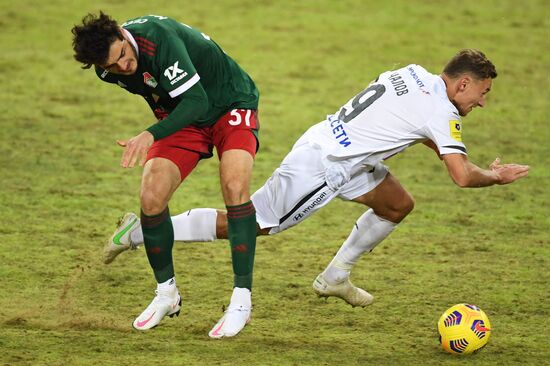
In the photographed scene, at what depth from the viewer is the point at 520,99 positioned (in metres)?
13.6

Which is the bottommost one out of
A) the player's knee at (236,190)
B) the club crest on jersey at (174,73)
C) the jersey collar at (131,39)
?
the player's knee at (236,190)

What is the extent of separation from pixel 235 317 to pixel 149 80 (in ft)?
4.99

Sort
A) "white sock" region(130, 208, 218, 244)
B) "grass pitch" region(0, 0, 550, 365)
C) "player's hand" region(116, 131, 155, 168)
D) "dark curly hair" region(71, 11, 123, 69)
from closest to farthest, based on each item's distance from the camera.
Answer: "player's hand" region(116, 131, 155, 168) < "dark curly hair" region(71, 11, 123, 69) < "grass pitch" region(0, 0, 550, 365) < "white sock" region(130, 208, 218, 244)

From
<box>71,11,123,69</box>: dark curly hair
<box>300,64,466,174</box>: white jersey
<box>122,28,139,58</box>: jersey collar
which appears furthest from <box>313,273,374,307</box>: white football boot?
<box>71,11,123,69</box>: dark curly hair

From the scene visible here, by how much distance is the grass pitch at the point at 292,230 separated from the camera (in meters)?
6.59

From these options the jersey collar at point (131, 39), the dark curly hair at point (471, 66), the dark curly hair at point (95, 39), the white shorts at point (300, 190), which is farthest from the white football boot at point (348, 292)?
the dark curly hair at point (95, 39)

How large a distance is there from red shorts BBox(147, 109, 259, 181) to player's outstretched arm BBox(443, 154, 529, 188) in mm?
1246

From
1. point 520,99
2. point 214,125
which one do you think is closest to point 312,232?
point 214,125

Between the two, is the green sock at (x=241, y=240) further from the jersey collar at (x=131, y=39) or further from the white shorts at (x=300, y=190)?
the jersey collar at (x=131, y=39)

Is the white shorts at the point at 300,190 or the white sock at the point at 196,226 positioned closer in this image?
the white shorts at the point at 300,190

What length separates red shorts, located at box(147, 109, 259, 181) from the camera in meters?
6.70

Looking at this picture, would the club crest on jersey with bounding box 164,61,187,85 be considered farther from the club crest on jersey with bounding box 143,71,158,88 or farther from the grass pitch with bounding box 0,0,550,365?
the grass pitch with bounding box 0,0,550,365

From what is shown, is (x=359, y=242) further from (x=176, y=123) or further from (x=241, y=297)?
(x=176, y=123)

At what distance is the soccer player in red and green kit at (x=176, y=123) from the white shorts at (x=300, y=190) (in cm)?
34
